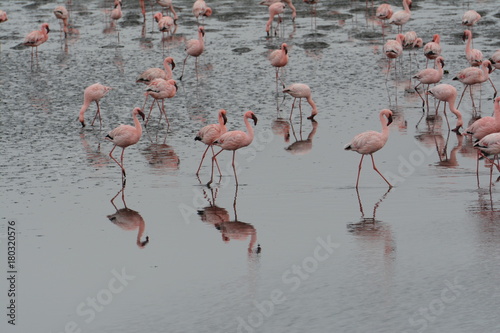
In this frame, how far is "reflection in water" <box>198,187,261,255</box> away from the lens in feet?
40.3

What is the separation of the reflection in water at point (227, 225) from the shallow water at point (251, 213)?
35 millimetres

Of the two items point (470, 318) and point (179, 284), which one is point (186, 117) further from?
point (470, 318)

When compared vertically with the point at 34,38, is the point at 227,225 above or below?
below

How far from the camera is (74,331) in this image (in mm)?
9641

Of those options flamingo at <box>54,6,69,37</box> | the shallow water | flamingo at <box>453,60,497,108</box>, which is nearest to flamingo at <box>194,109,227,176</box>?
the shallow water

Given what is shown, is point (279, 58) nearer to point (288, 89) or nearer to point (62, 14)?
point (288, 89)

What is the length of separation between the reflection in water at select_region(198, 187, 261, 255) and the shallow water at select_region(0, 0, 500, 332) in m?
0.04

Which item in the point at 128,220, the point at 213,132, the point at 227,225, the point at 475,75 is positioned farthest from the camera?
the point at 475,75

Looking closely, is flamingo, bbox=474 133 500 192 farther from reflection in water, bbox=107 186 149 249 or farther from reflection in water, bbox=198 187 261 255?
reflection in water, bbox=107 186 149 249

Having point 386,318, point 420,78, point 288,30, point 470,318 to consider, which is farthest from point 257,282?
point 288,30

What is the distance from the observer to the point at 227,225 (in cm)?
1291

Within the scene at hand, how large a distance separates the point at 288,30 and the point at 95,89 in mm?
12558

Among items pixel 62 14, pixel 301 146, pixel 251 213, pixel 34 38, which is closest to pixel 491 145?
pixel 251 213

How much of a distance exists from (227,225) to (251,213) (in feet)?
1.83
